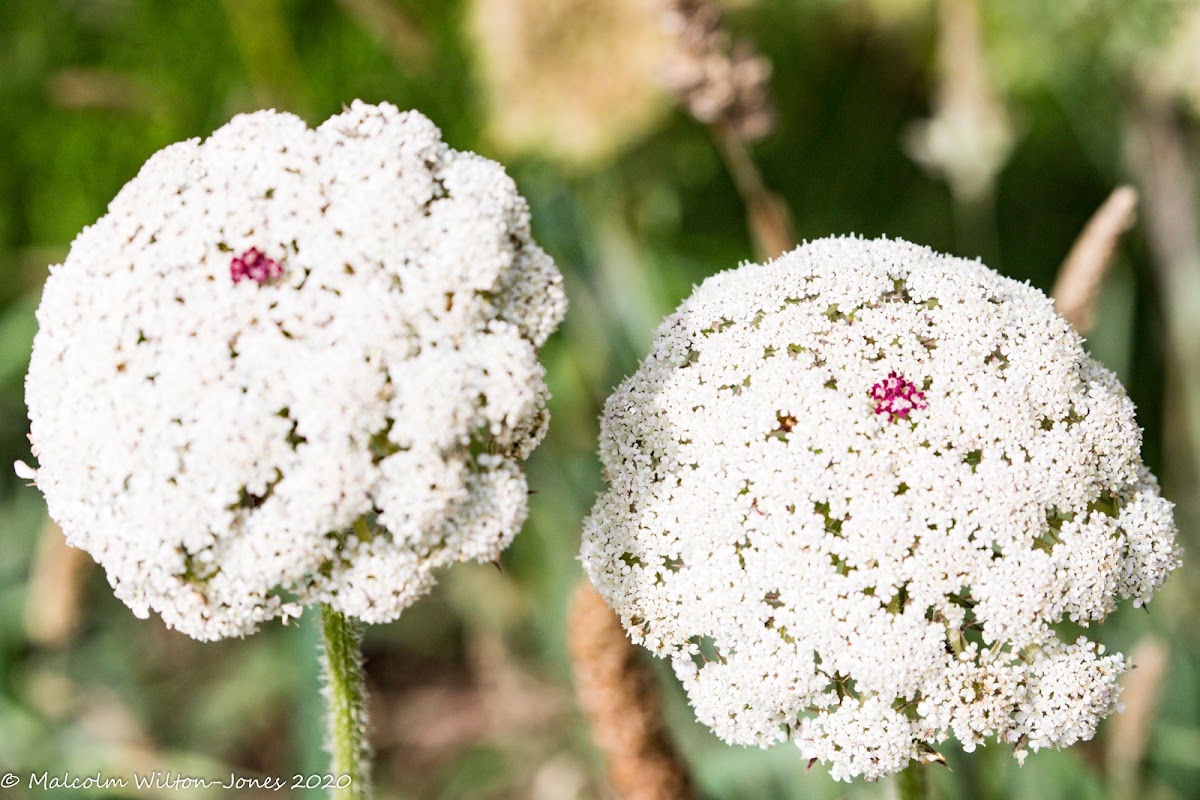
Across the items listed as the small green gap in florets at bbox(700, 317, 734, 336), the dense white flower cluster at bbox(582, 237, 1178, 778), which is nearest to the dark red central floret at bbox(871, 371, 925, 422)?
the dense white flower cluster at bbox(582, 237, 1178, 778)

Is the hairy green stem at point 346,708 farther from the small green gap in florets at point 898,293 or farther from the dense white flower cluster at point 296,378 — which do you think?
the small green gap in florets at point 898,293

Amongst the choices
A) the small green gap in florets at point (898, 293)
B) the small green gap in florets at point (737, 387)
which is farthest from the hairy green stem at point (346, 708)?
the small green gap in florets at point (898, 293)

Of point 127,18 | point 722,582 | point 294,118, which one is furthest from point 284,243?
point 127,18

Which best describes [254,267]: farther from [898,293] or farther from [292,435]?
[898,293]

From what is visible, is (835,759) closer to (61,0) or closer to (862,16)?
(862,16)

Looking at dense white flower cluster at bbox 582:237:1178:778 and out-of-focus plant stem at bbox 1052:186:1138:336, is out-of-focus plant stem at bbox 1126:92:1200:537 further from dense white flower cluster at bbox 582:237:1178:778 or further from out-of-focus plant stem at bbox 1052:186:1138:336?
dense white flower cluster at bbox 582:237:1178:778

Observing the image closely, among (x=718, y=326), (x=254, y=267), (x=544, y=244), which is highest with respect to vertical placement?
(x=544, y=244)

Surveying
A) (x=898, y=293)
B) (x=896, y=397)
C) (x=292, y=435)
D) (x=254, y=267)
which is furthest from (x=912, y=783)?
(x=254, y=267)
